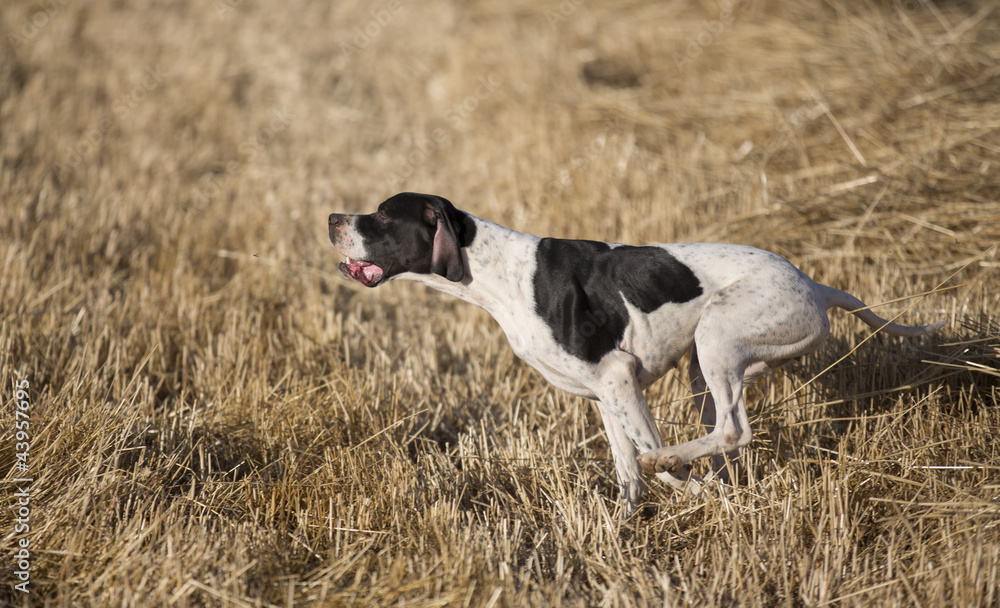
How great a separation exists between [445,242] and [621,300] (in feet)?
2.67

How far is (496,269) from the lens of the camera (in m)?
3.53

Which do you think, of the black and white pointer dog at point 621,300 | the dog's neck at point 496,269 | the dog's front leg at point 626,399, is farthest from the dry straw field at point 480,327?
the dog's neck at point 496,269

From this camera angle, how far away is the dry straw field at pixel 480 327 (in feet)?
10.4

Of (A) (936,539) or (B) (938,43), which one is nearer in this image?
(A) (936,539)

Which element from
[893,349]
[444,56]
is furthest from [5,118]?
[893,349]

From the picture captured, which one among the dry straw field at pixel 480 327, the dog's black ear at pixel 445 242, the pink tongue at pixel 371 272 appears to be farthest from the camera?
the pink tongue at pixel 371 272

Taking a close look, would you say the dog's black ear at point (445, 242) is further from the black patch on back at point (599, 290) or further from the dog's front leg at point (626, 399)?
the dog's front leg at point (626, 399)

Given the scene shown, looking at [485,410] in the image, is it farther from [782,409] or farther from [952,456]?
[952,456]

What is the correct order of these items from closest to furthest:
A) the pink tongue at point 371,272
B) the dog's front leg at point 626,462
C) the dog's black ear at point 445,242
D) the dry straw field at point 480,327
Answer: the dry straw field at point 480,327
the dog's black ear at point 445,242
the pink tongue at point 371,272
the dog's front leg at point 626,462

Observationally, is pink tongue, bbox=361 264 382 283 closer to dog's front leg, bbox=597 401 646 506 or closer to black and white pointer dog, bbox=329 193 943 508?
black and white pointer dog, bbox=329 193 943 508

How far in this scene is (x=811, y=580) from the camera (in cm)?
308

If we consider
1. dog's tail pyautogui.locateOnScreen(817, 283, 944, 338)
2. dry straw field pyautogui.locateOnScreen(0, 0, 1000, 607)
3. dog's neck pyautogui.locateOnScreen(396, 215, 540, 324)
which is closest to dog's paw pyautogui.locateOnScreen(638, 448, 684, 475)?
dry straw field pyautogui.locateOnScreen(0, 0, 1000, 607)

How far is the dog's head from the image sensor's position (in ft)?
11.4

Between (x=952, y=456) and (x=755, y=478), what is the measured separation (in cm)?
91
